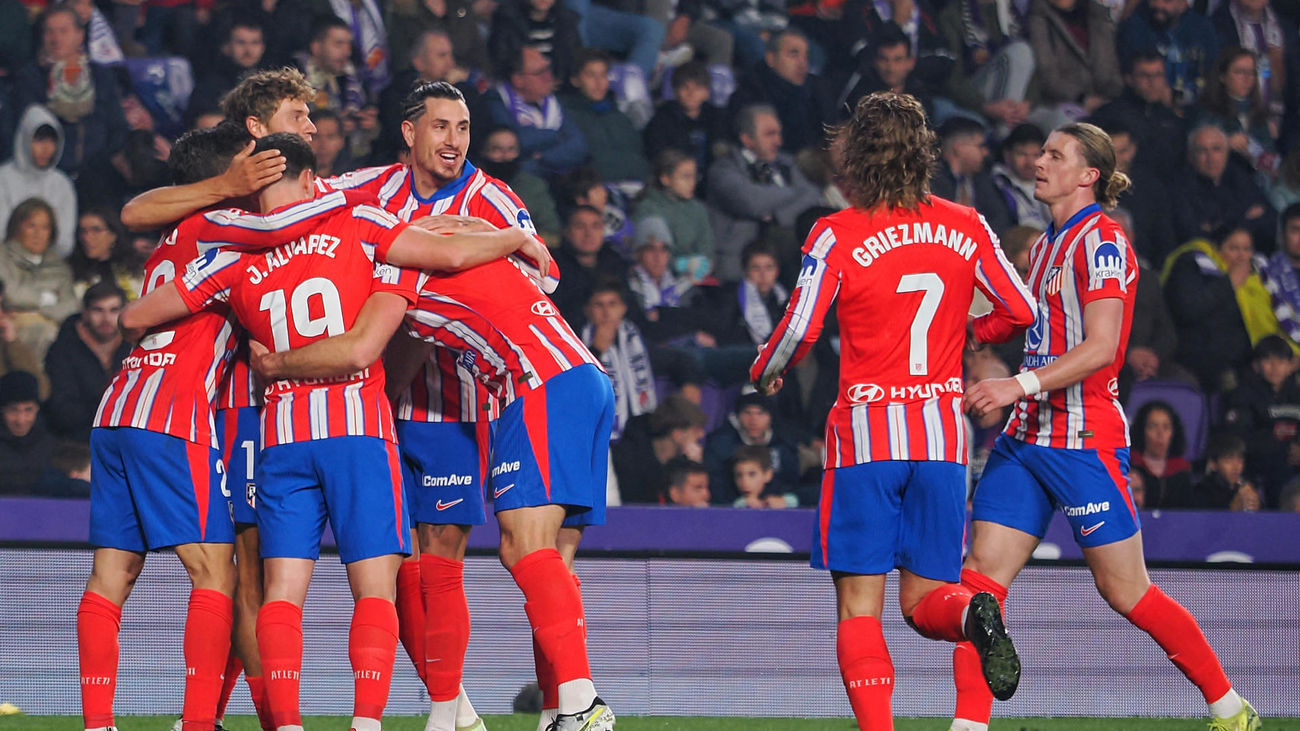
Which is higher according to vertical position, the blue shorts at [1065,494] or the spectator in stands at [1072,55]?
the spectator in stands at [1072,55]

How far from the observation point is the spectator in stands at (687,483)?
7703 millimetres

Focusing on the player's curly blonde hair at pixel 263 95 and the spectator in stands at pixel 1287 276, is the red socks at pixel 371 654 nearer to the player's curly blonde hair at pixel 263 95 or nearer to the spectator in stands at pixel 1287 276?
the player's curly blonde hair at pixel 263 95

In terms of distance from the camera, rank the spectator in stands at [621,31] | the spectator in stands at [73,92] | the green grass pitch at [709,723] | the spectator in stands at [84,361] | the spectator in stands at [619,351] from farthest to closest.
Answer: the spectator in stands at [621,31] < the spectator in stands at [73,92] < the spectator in stands at [619,351] < the spectator in stands at [84,361] < the green grass pitch at [709,723]

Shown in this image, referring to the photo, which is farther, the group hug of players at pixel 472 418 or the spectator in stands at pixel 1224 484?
the spectator in stands at pixel 1224 484

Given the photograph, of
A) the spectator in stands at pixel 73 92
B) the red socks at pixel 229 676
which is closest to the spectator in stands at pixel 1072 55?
the spectator in stands at pixel 73 92

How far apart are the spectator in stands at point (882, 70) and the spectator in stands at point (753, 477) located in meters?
2.70

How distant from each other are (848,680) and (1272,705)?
10.4 ft

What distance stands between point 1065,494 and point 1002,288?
930 millimetres

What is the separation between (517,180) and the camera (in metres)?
8.63

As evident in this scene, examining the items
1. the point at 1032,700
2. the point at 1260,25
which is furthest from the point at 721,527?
the point at 1260,25

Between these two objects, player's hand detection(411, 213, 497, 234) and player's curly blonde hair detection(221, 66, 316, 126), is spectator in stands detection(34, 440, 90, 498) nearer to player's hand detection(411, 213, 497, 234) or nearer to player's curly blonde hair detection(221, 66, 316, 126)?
player's curly blonde hair detection(221, 66, 316, 126)

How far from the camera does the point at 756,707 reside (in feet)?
20.3

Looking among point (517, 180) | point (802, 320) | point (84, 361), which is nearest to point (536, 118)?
point (517, 180)

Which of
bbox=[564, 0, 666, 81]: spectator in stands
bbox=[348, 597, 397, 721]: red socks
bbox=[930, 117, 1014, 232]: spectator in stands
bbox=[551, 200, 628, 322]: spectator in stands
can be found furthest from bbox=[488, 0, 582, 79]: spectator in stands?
bbox=[348, 597, 397, 721]: red socks
